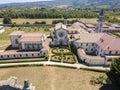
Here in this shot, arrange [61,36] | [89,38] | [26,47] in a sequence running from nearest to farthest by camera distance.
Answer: [26,47] → [89,38] → [61,36]

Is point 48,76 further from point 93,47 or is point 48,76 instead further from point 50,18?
point 50,18

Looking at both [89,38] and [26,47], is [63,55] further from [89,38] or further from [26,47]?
[26,47]

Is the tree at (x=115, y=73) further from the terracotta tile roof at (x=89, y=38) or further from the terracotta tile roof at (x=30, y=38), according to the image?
the terracotta tile roof at (x=30, y=38)

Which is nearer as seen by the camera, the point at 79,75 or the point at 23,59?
the point at 79,75

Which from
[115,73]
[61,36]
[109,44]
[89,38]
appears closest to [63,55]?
[61,36]

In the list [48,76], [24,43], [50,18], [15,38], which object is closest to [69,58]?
[48,76]
